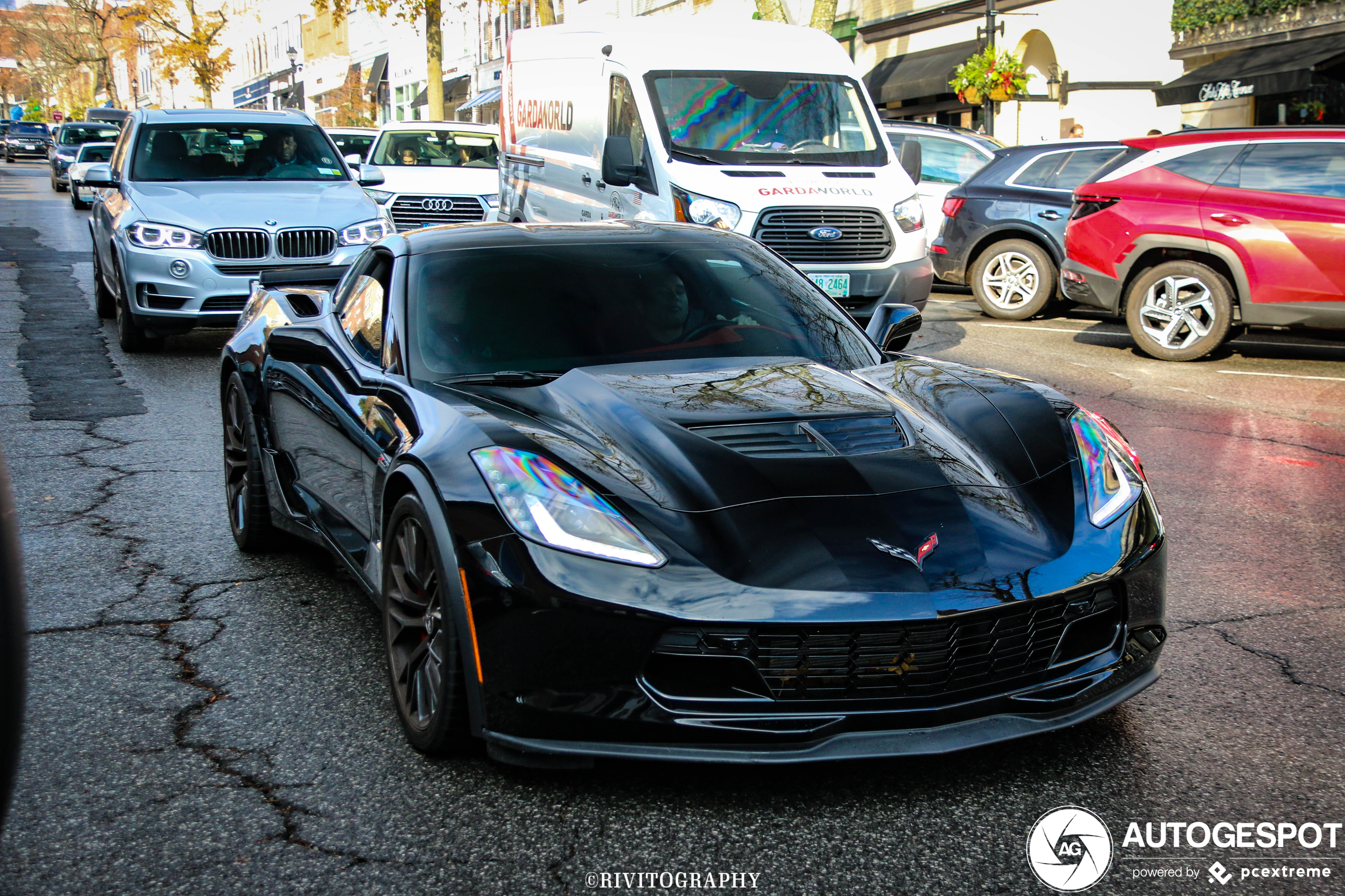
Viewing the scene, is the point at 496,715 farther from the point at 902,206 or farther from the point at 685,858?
the point at 902,206

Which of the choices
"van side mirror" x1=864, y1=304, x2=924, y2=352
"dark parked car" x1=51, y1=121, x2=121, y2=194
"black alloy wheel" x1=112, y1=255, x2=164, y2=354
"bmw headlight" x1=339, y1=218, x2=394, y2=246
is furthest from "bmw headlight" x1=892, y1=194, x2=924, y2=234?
"dark parked car" x1=51, y1=121, x2=121, y2=194

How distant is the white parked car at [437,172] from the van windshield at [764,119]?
14.9 ft

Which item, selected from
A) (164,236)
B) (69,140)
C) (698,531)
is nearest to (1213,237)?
(164,236)

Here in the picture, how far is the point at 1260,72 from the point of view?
66.2ft

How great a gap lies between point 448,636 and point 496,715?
23 centimetres

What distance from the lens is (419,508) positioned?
319 cm

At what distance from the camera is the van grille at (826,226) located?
984 cm

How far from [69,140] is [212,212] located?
30.7 metres

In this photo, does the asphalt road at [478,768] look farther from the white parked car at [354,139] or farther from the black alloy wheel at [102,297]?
the white parked car at [354,139]

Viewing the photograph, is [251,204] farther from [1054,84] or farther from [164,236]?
[1054,84]

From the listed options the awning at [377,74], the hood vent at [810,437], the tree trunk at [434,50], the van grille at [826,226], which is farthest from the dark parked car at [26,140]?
the hood vent at [810,437]

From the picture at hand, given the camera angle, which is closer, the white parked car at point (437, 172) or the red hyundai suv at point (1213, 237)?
the red hyundai suv at point (1213, 237)

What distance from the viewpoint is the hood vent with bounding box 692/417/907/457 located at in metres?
3.28

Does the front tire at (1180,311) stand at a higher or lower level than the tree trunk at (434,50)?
lower
